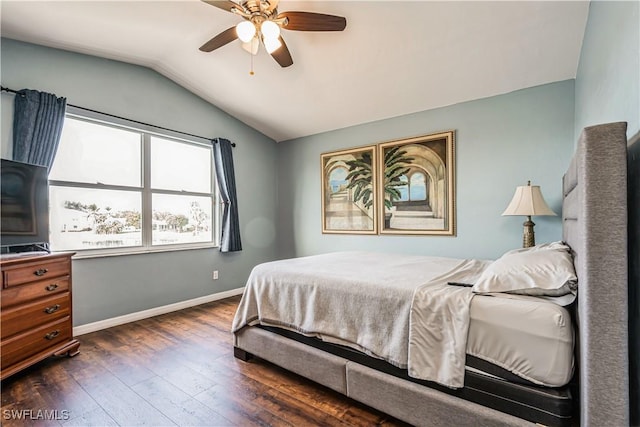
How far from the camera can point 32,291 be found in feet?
7.17

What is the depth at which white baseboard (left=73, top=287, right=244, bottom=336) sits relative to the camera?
299cm

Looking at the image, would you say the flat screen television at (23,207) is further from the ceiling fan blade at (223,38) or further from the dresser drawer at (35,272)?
the ceiling fan blade at (223,38)

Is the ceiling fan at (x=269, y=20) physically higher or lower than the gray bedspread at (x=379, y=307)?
higher

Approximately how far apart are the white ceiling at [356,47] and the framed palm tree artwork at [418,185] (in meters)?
0.46

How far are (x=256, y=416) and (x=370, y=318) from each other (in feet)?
2.87

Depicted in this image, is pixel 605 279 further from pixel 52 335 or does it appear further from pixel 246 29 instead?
pixel 52 335

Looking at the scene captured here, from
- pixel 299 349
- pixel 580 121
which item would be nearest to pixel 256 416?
pixel 299 349

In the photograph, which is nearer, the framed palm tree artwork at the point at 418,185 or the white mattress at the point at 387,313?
the white mattress at the point at 387,313

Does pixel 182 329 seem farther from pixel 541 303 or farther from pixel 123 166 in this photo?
pixel 541 303

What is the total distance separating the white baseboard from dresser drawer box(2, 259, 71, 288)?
86 centimetres

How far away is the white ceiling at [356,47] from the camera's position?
7.64ft

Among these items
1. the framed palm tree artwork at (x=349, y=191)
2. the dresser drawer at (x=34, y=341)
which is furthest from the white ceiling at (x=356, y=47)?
the dresser drawer at (x=34, y=341)

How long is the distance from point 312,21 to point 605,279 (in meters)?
2.21

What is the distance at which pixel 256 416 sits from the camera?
1.72 meters
